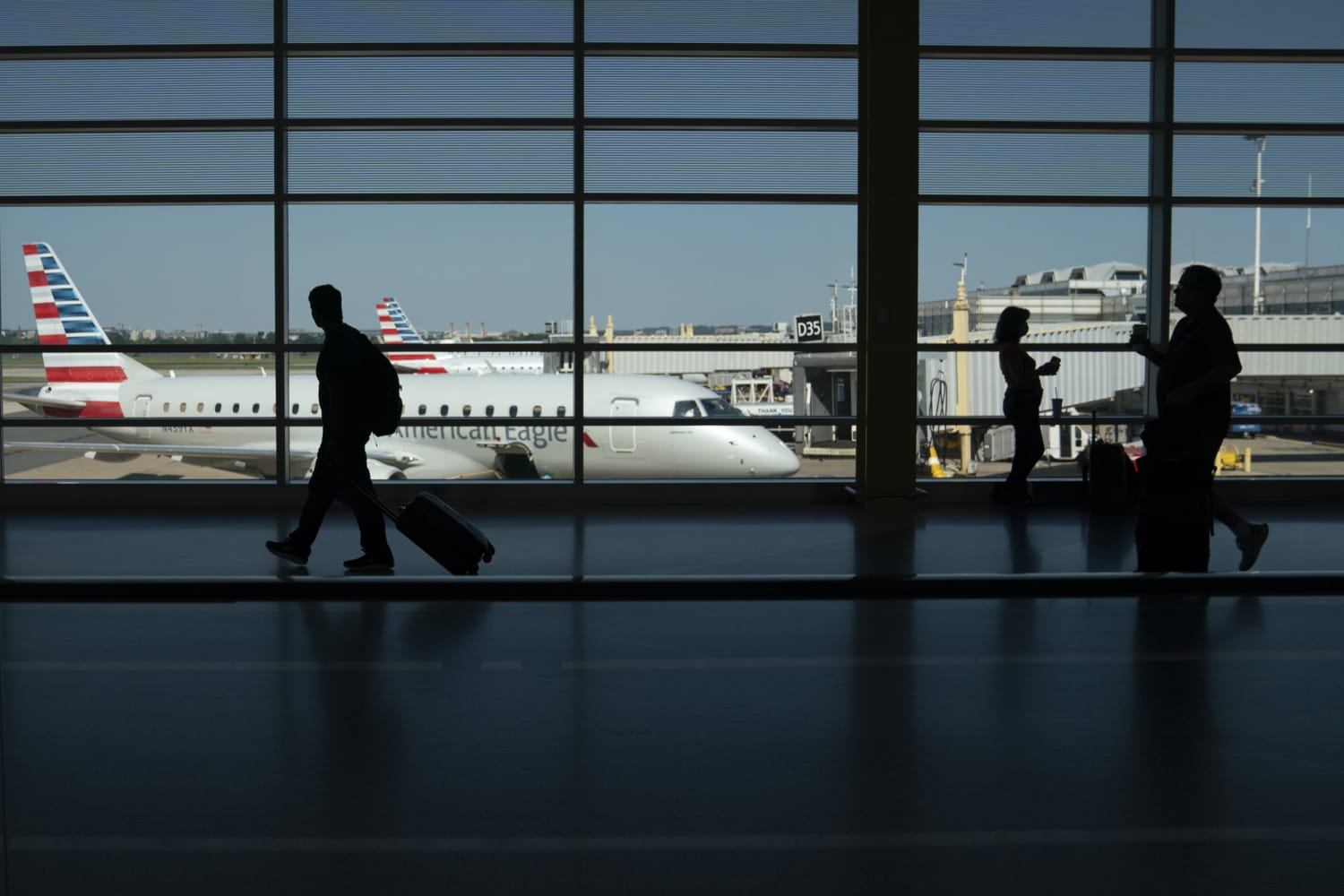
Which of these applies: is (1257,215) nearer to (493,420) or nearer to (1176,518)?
(493,420)

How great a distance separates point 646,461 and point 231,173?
454cm

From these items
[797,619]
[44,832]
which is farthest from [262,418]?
Answer: [44,832]

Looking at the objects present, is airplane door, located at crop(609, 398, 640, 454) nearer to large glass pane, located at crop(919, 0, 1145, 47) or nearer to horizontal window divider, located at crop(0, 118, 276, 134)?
horizontal window divider, located at crop(0, 118, 276, 134)

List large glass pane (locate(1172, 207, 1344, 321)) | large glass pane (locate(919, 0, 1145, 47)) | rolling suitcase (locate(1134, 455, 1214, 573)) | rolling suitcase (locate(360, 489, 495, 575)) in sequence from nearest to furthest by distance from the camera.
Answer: rolling suitcase (locate(1134, 455, 1214, 573)) < rolling suitcase (locate(360, 489, 495, 575)) < large glass pane (locate(919, 0, 1145, 47)) < large glass pane (locate(1172, 207, 1344, 321))

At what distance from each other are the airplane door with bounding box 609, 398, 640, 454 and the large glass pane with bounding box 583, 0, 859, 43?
10.7ft

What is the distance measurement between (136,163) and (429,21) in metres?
2.92

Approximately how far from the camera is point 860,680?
5438 mm

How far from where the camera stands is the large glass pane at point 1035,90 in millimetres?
12969

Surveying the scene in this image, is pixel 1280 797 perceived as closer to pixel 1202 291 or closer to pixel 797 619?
pixel 797 619

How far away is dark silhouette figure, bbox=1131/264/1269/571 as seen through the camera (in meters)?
7.24

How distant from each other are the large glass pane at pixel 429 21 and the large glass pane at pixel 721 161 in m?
1.11

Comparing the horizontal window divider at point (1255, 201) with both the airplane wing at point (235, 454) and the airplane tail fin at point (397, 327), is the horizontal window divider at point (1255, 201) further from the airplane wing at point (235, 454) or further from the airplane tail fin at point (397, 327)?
the airplane tail fin at point (397, 327)

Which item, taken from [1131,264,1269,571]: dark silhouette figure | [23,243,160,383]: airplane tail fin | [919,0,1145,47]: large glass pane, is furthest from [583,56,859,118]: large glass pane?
[1131,264,1269,571]: dark silhouette figure

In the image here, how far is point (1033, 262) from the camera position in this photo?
13992 millimetres
